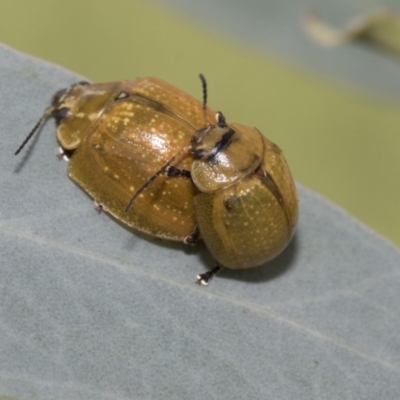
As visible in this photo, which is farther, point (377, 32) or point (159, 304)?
point (377, 32)

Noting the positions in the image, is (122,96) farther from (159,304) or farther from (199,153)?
(159,304)

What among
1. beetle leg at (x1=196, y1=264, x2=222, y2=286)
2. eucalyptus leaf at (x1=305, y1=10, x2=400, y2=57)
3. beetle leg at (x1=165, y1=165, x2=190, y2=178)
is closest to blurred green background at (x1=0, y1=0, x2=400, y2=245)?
eucalyptus leaf at (x1=305, y1=10, x2=400, y2=57)

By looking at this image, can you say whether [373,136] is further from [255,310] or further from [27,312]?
[27,312]

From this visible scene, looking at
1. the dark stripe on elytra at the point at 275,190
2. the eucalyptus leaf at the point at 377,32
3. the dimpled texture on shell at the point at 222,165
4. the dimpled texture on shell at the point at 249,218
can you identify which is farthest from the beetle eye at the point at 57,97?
the eucalyptus leaf at the point at 377,32

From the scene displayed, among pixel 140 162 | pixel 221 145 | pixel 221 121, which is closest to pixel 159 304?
pixel 140 162

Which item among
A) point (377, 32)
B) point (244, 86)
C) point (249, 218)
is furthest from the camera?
point (244, 86)

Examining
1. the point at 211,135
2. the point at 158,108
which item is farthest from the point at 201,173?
the point at 158,108
